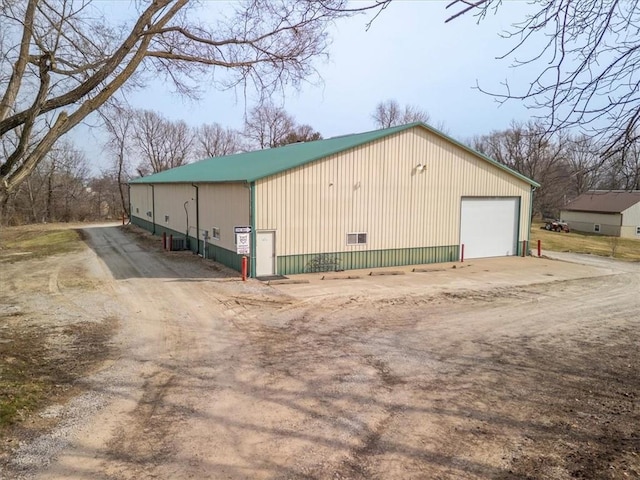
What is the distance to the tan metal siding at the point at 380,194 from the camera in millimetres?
18559

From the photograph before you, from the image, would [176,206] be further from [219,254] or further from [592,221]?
[592,221]

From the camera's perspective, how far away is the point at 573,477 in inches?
198

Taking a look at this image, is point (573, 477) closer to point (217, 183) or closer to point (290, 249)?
point (290, 249)

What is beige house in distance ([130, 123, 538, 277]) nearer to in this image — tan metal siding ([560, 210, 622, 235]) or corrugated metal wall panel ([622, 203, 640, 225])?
corrugated metal wall panel ([622, 203, 640, 225])

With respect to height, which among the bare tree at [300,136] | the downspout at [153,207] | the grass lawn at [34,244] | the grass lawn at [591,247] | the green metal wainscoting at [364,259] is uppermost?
the bare tree at [300,136]

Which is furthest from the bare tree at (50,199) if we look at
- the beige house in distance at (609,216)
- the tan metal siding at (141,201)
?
the beige house in distance at (609,216)

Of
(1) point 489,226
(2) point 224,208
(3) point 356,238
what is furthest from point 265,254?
(1) point 489,226

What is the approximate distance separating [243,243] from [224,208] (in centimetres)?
368

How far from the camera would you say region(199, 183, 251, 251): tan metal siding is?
18.4 meters

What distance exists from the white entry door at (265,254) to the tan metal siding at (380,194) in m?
0.27

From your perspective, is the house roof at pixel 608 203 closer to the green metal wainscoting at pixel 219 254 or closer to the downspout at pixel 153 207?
the downspout at pixel 153 207

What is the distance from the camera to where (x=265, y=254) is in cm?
1820

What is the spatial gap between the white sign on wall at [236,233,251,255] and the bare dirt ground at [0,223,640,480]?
1.74 metres

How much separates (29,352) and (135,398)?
3.37 meters
